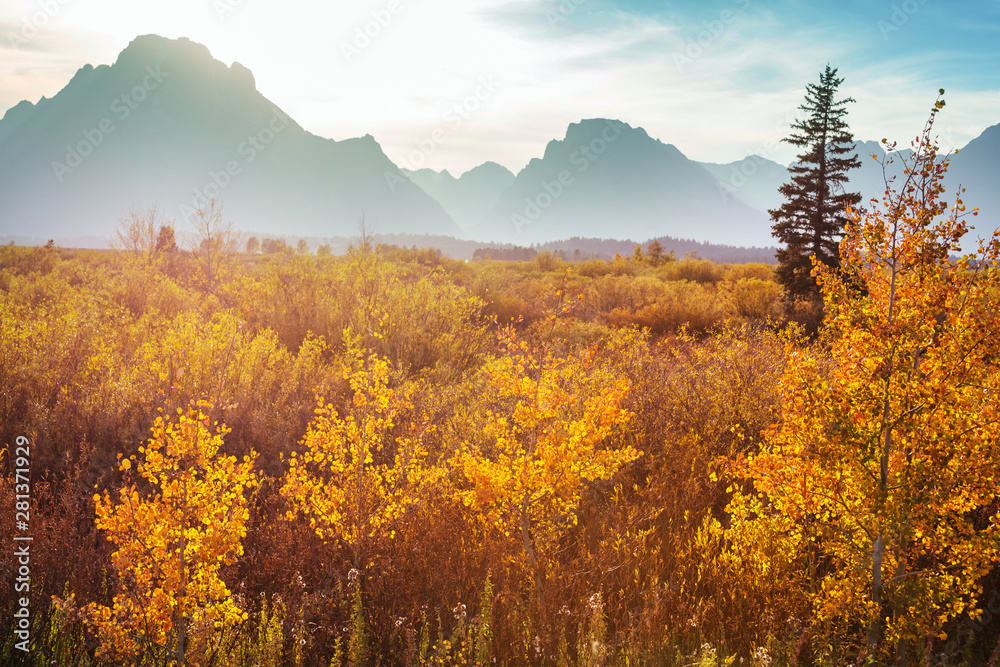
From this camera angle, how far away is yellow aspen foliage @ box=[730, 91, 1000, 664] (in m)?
2.52

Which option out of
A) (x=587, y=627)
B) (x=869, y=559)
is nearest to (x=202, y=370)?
(x=587, y=627)

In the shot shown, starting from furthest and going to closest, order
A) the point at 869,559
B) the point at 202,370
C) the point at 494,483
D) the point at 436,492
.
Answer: the point at 202,370 < the point at 436,492 < the point at 494,483 < the point at 869,559

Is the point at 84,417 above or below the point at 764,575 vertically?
above

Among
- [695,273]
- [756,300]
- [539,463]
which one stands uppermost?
[695,273]

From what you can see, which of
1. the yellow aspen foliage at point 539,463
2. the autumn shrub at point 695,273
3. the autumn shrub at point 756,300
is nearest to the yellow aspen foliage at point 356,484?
the yellow aspen foliage at point 539,463

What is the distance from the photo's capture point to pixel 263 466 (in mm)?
5625

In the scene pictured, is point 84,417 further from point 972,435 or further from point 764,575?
point 972,435

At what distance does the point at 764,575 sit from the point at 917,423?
5.21 feet

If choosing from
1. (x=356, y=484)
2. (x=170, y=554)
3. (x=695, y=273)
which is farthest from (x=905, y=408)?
(x=695, y=273)

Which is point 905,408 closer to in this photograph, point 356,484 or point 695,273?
point 356,484

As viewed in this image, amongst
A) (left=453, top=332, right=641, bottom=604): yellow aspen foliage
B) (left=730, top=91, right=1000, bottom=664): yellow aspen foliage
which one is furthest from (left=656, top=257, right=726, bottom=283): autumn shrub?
(left=730, top=91, right=1000, bottom=664): yellow aspen foliage

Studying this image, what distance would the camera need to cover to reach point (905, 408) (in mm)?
2646

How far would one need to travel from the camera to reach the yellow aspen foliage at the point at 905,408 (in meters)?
2.52

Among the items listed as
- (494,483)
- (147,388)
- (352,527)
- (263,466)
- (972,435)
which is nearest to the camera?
(972,435)
